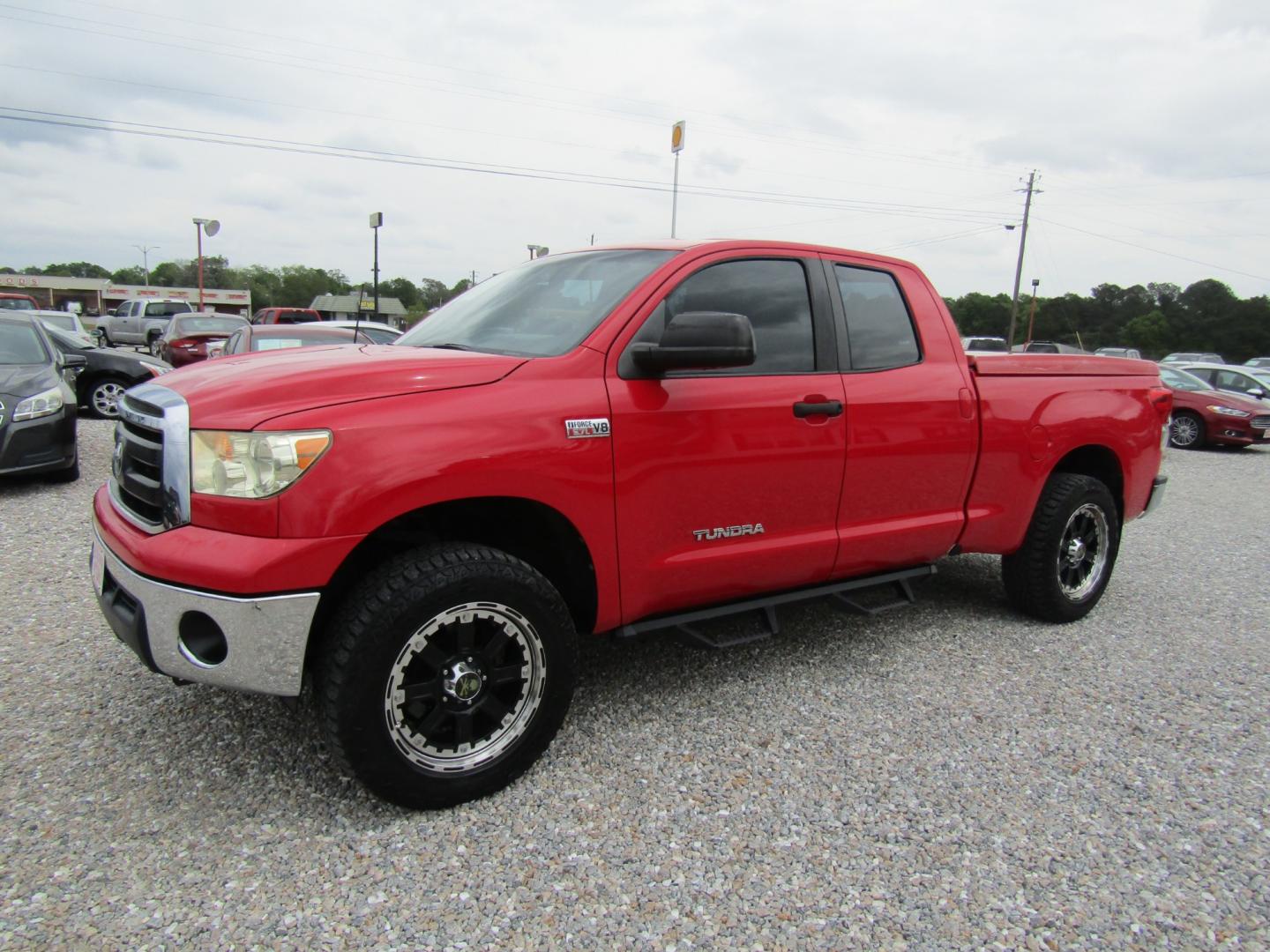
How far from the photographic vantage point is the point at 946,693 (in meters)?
3.50

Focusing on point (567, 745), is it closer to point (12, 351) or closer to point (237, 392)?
point (237, 392)

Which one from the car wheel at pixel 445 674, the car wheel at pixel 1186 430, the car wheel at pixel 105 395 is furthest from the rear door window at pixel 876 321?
the car wheel at pixel 1186 430

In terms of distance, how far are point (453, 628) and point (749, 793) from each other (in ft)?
3.69

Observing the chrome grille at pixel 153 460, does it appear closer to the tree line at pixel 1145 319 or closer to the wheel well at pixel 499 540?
the wheel well at pixel 499 540

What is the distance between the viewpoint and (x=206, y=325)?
15758 millimetres

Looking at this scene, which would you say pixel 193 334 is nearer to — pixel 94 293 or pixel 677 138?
pixel 677 138

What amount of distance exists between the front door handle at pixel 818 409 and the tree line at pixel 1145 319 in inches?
2320

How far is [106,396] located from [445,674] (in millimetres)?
10639

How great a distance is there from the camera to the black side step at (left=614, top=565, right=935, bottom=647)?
3.05 m

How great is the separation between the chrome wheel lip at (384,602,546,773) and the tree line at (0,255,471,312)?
105 metres

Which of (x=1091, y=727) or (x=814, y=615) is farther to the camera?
(x=814, y=615)

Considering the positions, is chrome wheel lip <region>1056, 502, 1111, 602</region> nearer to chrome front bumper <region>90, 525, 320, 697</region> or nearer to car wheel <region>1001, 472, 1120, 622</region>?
car wheel <region>1001, 472, 1120, 622</region>

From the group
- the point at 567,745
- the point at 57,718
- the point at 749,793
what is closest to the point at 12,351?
the point at 57,718

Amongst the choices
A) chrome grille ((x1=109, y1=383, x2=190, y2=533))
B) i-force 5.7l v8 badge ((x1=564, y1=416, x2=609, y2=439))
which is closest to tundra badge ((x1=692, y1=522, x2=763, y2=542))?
i-force 5.7l v8 badge ((x1=564, y1=416, x2=609, y2=439))
